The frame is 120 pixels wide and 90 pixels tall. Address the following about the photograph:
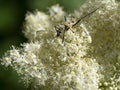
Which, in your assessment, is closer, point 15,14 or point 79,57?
point 79,57

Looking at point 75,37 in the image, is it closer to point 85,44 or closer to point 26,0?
point 85,44

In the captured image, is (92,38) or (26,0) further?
(26,0)

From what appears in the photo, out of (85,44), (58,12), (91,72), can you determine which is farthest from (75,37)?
(58,12)

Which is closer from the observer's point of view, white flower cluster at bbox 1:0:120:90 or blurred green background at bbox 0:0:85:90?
white flower cluster at bbox 1:0:120:90

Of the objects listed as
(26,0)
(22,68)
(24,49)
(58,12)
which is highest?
(26,0)

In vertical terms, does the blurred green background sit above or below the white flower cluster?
above

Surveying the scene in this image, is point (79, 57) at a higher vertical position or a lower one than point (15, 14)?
lower

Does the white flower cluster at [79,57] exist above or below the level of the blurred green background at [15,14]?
below

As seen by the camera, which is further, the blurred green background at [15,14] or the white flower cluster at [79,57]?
the blurred green background at [15,14]
